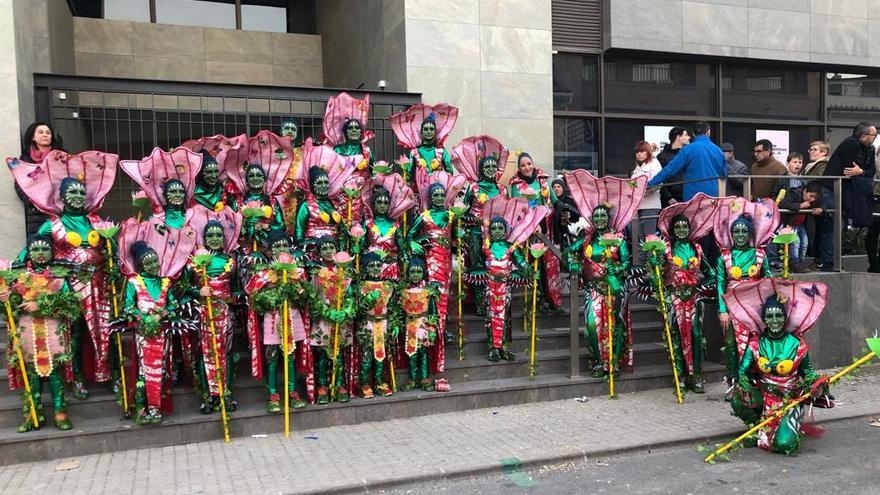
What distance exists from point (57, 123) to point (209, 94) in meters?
1.92

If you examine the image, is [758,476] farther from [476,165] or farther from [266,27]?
[266,27]

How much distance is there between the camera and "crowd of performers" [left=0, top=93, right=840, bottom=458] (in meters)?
5.50

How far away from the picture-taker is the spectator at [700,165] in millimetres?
8016

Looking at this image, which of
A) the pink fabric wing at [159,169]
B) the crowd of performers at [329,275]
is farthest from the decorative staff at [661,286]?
the pink fabric wing at [159,169]

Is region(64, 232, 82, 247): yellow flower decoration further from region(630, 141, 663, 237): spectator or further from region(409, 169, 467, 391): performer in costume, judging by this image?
region(630, 141, 663, 237): spectator

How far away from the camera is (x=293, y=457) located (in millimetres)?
5383

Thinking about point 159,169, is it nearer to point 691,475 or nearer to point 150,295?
point 150,295

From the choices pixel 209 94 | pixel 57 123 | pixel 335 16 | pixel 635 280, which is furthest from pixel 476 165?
pixel 335 16

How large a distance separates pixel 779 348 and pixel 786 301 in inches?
15.4

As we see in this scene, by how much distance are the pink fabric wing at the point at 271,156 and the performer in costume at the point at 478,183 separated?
2.14 m

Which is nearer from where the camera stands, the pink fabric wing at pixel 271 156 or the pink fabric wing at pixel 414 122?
the pink fabric wing at pixel 271 156

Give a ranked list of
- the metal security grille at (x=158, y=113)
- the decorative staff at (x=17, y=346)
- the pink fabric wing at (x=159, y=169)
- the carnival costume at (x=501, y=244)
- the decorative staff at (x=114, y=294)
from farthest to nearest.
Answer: the metal security grille at (x=158, y=113)
the carnival costume at (x=501, y=244)
the pink fabric wing at (x=159, y=169)
the decorative staff at (x=114, y=294)
the decorative staff at (x=17, y=346)

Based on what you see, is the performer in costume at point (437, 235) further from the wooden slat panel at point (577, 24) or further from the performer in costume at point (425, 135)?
the wooden slat panel at point (577, 24)

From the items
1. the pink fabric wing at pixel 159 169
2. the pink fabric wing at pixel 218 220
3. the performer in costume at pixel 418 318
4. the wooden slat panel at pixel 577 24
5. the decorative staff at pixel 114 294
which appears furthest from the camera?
the wooden slat panel at pixel 577 24
